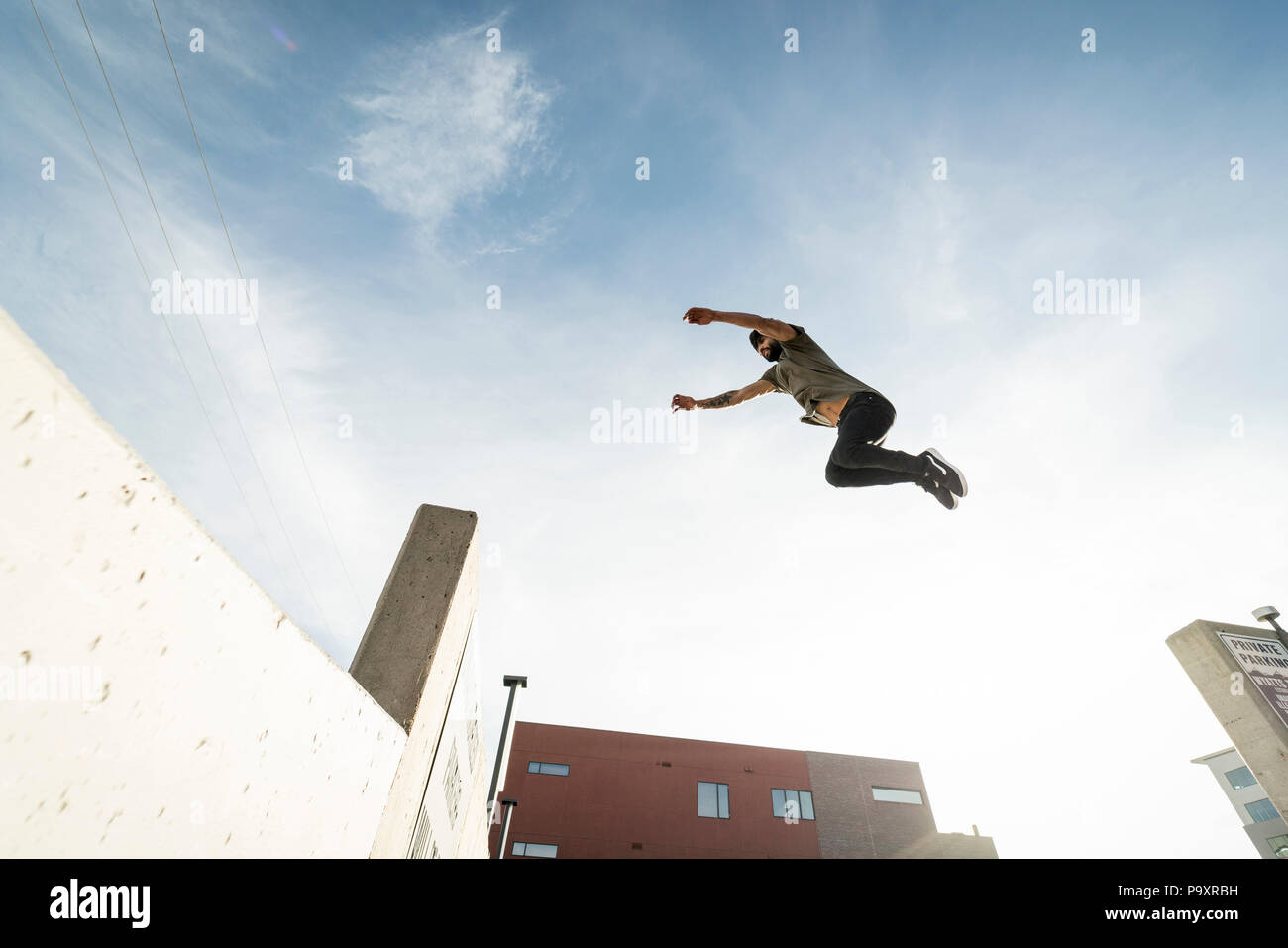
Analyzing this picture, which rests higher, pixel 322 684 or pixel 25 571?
pixel 322 684

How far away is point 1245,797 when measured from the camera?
1668 inches

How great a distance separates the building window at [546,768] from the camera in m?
24.1

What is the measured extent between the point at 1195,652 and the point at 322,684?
33.7ft

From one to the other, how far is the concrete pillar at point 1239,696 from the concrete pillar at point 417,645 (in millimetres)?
9068

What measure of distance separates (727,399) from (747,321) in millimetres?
998

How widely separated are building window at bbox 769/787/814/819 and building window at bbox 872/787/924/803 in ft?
10.4

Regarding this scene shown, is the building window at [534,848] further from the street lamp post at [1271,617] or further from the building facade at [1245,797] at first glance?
the building facade at [1245,797]

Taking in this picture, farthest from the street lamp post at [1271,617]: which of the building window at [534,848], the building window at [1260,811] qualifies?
the building window at [1260,811]

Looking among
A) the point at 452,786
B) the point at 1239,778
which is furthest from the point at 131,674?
the point at 1239,778

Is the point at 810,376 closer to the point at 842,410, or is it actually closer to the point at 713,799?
the point at 842,410
